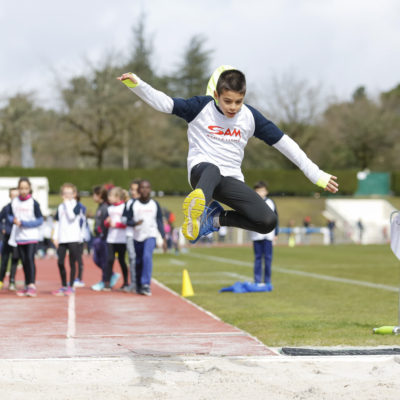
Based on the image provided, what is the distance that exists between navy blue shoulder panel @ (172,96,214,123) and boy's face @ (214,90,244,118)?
0.58 feet

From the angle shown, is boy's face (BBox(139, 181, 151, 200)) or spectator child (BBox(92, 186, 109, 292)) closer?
boy's face (BBox(139, 181, 151, 200))

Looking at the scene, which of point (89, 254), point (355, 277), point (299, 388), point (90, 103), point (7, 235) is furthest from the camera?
point (90, 103)

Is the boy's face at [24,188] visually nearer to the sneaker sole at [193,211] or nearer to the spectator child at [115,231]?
the spectator child at [115,231]

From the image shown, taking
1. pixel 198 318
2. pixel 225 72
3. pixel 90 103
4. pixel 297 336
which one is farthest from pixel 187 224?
pixel 90 103

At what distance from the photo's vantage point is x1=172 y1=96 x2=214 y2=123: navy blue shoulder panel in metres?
6.39

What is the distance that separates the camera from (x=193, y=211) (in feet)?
19.3

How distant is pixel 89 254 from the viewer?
29.3 m

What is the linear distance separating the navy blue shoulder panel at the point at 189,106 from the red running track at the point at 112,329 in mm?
2299

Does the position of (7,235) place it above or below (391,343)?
above

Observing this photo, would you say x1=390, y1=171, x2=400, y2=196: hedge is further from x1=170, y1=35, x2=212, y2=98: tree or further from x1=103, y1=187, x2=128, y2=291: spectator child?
x1=103, y1=187, x2=128, y2=291: spectator child

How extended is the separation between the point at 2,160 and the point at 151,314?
185ft

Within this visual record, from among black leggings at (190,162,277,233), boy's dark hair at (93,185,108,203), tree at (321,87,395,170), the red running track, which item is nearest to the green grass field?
the red running track

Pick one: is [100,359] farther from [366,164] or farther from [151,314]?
[366,164]

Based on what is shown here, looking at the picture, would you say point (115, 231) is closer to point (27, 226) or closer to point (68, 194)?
point (68, 194)
